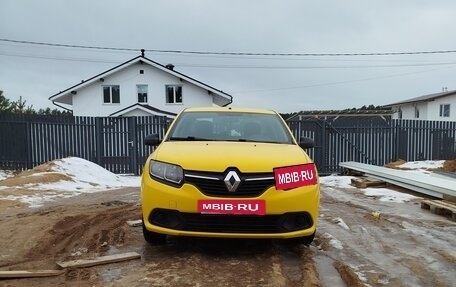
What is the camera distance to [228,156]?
4.34m

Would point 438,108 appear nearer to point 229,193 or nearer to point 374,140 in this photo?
point 374,140

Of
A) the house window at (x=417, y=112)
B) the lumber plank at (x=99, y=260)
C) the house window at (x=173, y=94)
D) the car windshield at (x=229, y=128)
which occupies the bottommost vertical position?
the lumber plank at (x=99, y=260)

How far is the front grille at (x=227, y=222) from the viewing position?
13.7 feet

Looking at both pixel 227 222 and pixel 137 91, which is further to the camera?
pixel 137 91

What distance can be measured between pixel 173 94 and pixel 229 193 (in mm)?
27425

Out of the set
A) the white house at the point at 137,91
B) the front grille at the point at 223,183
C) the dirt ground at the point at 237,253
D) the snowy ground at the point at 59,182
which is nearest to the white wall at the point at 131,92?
the white house at the point at 137,91

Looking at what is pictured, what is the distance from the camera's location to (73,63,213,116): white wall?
30391mm

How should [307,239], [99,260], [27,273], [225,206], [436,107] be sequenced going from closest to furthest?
[27,273]
[225,206]
[99,260]
[307,239]
[436,107]

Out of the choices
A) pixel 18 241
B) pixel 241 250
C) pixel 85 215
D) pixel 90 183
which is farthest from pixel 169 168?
pixel 90 183

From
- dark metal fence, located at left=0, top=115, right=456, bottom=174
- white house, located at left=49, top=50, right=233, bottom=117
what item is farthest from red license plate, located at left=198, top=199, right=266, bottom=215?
white house, located at left=49, top=50, right=233, bottom=117

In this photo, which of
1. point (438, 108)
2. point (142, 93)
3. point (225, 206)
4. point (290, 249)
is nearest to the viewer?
point (225, 206)

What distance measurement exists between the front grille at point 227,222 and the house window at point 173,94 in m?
27.1

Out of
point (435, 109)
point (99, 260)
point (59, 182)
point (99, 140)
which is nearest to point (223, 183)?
point (99, 260)

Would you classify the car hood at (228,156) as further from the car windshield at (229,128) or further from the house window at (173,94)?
the house window at (173,94)
